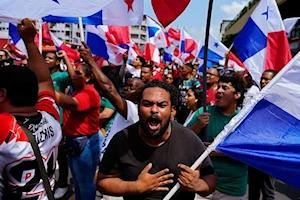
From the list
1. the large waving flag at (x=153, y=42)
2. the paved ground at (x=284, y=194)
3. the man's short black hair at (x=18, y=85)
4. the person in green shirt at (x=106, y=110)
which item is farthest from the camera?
the large waving flag at (x=153, y=42)

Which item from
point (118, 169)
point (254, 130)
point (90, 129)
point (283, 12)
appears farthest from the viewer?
point (283, 12)

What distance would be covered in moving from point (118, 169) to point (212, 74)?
12.8 feet

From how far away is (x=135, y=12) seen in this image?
3.77 metres

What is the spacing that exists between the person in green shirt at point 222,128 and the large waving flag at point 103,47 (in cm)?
296

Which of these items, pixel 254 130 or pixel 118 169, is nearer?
pixel 254 130

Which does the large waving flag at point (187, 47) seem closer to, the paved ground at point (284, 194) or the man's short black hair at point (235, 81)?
the paved ground at point (284, 194)

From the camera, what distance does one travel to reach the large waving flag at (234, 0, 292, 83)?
512 centimetres

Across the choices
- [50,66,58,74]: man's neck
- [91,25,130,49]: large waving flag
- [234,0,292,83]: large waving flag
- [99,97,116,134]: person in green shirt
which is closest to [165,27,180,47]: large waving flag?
[91,25,130,49]: large waving flag

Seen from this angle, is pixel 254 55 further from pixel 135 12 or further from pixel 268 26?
pixel 135 12

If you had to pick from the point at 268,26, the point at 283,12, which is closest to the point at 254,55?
the point at 268,26

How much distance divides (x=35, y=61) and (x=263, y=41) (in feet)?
11.9

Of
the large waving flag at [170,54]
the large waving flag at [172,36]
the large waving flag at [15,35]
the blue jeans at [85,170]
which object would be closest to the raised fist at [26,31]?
the blue jeans at [85,170]

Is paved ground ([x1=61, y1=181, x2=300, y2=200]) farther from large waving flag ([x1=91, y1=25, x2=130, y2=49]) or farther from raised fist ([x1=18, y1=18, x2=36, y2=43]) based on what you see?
raised fist ([x1=18, y1=18, x2=36, y2=43])

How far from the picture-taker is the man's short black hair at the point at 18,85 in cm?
203
